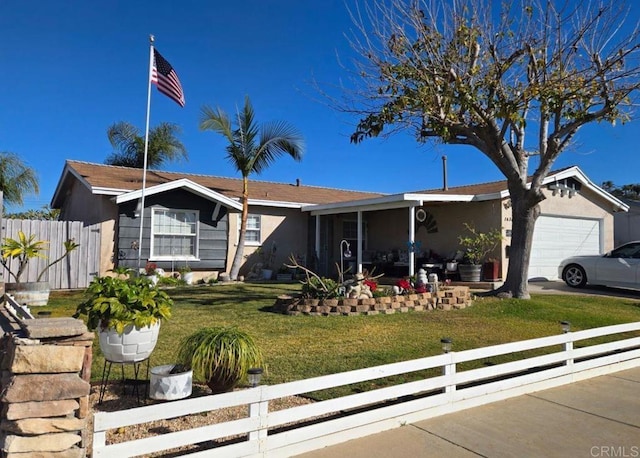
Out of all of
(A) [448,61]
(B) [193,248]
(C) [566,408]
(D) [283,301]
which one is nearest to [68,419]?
(C) [566,408]

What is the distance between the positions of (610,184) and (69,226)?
5725 centimetres

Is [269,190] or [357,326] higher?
[269,190]

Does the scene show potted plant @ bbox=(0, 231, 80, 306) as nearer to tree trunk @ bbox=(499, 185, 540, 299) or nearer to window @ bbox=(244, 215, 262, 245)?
window @ bbox=(244, 215, 262, 245)

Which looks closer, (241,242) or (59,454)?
(59,454)

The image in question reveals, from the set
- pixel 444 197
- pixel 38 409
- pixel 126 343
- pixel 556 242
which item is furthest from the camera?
pixel 556 242

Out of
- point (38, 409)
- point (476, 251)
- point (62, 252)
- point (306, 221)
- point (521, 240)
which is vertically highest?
point (306, 221)

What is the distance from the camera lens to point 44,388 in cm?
299

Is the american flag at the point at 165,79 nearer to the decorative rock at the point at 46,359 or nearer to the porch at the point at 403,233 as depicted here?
the porch at the point at 403,233

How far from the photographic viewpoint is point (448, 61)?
33.9 ft

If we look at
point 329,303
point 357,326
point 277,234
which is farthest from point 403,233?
point 357,326

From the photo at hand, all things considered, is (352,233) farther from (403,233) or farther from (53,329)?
(53,329)

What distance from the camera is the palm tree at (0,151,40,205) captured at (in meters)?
24.3

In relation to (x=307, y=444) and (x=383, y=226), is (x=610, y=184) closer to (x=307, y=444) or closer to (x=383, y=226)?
(x=383, y=226)

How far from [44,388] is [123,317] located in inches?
43.2
